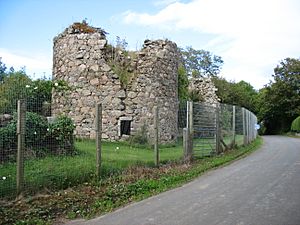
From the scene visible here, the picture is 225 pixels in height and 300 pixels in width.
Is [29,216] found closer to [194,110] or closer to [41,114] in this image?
[41,114]

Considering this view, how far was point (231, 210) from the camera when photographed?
6879 millimetres

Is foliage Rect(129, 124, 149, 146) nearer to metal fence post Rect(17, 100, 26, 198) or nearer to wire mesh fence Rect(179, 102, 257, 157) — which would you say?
wire mesh fence Rect(179, 102, 257, 157)

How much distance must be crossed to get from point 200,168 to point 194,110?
8.98 feet

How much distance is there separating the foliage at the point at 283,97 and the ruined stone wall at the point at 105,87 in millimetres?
39883

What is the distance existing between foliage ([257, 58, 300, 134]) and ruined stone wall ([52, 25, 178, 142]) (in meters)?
39.9

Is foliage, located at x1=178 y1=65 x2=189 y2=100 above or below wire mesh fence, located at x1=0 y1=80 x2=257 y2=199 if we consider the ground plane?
above

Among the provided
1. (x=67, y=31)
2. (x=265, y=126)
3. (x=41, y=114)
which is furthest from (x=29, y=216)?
(x=265, y=126)

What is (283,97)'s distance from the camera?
5450 centimetres

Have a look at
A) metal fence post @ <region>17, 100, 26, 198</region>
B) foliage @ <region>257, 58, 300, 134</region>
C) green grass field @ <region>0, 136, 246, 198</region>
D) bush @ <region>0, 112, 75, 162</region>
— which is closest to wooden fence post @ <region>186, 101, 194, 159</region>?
green grass field @ <region>0, 136, 246, 198</region>

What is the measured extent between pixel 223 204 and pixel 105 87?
1144 centimetres

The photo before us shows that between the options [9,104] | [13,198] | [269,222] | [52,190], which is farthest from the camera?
[9,104]

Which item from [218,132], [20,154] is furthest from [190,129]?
[20,154]

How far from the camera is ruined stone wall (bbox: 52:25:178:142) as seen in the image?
17812mm

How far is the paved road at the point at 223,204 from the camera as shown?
6305 mm
